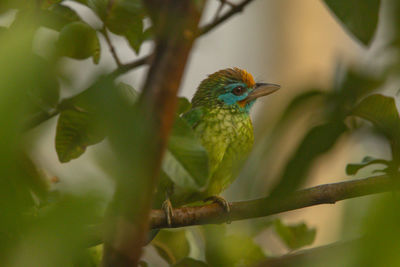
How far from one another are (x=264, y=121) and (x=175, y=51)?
0.08 meters

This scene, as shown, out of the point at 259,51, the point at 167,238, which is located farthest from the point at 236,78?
the point at 259,51

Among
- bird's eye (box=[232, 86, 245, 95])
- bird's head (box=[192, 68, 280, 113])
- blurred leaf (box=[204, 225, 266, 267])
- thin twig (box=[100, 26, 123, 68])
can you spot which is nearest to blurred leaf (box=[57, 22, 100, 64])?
thin twig (box=[100, 26, 123, 68])

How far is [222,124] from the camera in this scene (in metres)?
2.11

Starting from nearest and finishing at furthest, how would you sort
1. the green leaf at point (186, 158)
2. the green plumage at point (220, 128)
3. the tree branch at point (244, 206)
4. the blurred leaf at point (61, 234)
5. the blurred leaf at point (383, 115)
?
1. the blurred leaf at point (61, 234)
2. the blurred leaf at point (383, 115)
3. the green leaf at point (186, 158)
4. the tree branch at point (244, 206)
5. the green plumage at point (220, 128)

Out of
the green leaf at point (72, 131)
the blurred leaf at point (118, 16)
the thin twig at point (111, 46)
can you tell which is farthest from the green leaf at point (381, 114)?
the thin twig at point (111, 46)

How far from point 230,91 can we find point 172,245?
114cm

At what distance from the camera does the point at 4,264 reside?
37cm

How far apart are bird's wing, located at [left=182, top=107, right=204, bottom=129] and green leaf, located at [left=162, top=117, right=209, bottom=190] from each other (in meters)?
1.38

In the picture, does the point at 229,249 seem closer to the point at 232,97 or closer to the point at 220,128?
the point at 220,128

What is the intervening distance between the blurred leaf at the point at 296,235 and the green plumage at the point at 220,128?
271 mm

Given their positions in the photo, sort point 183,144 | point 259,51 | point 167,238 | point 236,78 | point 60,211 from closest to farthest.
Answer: point 60,211
point 183,144
point 167,238
point 236,78
point 259,51

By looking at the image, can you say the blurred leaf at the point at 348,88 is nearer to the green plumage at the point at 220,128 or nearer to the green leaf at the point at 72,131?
the green leaf at the point at 72,131

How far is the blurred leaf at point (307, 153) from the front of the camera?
41 centimetres

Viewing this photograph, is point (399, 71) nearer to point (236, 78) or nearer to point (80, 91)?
point (80, 91)
